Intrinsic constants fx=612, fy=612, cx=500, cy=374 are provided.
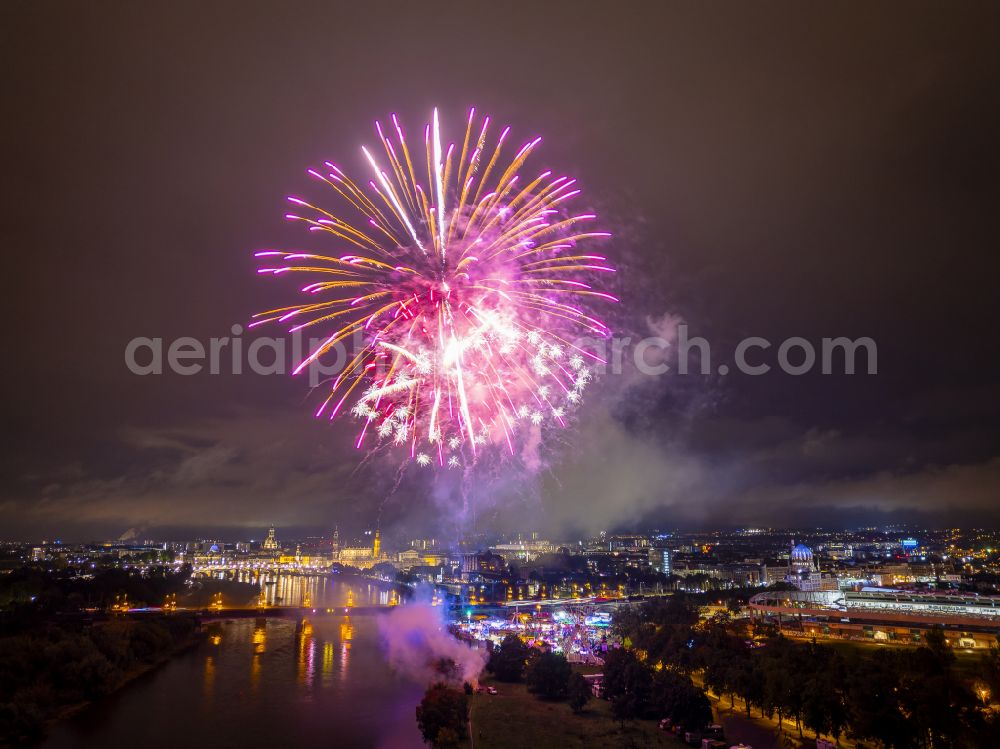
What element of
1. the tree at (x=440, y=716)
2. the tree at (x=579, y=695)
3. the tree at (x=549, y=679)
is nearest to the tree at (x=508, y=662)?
the tree at (x=549, y=679)

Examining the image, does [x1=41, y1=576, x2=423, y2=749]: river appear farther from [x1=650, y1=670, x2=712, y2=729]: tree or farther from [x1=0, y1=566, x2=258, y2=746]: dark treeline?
[x1=650, y1=670, x2=712, y2=729]: tree

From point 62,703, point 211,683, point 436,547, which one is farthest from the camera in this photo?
point 436,547

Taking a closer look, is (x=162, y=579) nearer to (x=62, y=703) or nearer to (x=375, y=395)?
(x=62, y=703)

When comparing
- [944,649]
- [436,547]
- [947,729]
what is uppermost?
[944,649]

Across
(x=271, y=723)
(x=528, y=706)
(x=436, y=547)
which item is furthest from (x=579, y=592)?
(x=436, y=547)

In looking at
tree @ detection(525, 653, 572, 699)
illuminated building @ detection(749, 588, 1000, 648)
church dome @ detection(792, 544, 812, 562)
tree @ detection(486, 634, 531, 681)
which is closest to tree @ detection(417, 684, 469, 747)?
tree @ detection(525, 653, 572, 699)

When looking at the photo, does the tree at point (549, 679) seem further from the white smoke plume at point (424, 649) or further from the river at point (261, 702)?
the river at point (261, 702)
